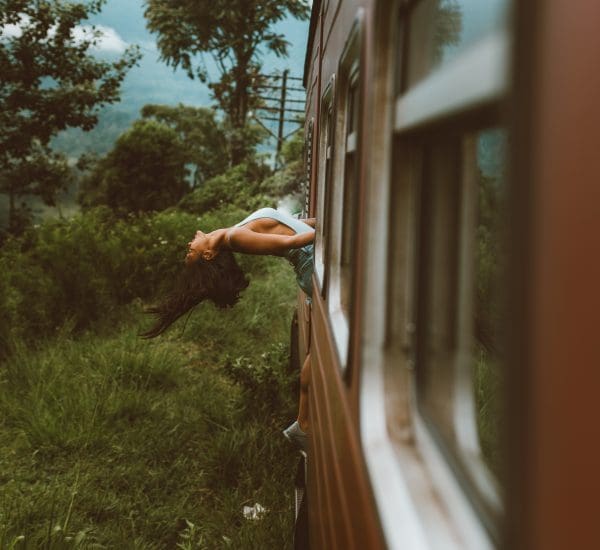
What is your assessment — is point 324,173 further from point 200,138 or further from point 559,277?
point 200,138

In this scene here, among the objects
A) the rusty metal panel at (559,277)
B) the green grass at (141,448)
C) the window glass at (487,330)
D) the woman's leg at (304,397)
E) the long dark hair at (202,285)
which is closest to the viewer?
the rusty metal panel at (559,277)

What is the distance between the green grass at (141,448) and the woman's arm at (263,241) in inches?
60.5

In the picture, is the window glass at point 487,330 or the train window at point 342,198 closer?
the train window at point 342,198

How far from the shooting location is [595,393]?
506 millimetres

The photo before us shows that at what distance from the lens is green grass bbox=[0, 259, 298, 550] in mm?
3795

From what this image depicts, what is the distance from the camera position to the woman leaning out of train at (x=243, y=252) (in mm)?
3831

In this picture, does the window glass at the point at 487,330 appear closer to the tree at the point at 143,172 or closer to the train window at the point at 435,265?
the train window at the point at 435,265

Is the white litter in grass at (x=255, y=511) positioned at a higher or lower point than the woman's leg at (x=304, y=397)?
lower

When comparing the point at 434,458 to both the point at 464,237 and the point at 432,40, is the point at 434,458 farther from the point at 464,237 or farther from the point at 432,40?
the point at 432,40

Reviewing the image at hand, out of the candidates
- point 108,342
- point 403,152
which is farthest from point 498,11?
point 108,342

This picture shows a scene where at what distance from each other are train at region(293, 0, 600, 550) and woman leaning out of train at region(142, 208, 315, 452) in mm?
1486

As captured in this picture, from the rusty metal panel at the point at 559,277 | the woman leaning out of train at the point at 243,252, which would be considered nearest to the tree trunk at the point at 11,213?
the woman leaning out of train at the point at 243,252

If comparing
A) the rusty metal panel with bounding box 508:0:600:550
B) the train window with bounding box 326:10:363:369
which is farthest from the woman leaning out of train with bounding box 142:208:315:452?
the rusty metal panel with bounding box 508:0:600:550

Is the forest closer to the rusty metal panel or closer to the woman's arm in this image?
the woman's arm
